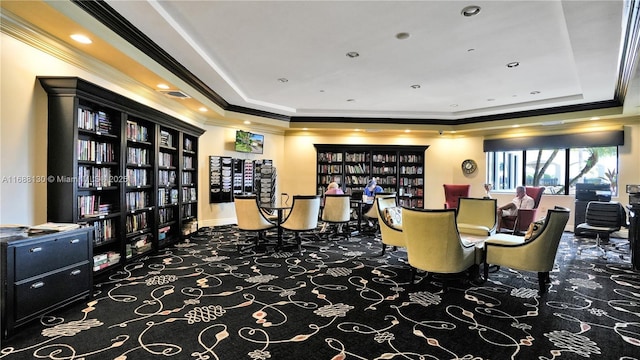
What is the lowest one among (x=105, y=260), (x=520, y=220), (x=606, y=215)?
(x=105, y=260)

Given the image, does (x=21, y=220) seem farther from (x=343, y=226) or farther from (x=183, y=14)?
(x=343, y=226)

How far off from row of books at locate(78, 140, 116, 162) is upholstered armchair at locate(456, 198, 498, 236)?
211 inches

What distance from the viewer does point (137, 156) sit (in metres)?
5.07

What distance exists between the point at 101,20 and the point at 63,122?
3.86 feet

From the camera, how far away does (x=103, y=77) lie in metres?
4.38

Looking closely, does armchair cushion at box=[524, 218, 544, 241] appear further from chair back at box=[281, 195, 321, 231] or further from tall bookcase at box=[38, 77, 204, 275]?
tall bookcase at box=[38, 77, 204, 275]

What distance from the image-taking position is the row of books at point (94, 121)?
151 inches

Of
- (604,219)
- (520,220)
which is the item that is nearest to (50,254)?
(520,220)

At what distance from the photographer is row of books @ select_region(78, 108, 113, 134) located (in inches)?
151

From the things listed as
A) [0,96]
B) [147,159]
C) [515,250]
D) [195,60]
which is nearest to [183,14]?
[195,60]

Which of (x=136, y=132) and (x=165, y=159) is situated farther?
(x=165, y=159)

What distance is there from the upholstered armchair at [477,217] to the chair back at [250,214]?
327 cm

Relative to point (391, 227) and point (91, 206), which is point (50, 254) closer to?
point (91, 206)

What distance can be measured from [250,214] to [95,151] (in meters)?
2.31
